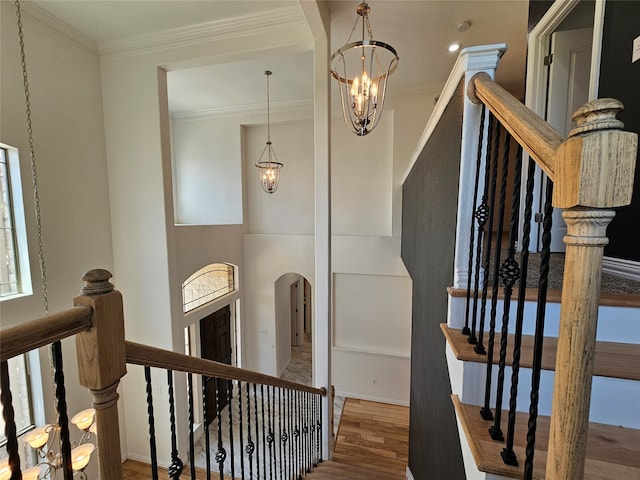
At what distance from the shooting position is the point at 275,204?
6383 mm

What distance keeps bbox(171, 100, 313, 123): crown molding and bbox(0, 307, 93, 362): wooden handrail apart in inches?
228

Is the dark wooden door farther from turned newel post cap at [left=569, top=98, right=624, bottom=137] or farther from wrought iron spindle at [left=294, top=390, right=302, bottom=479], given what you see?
turned newel post cap at [left=569, top=98, right=624, bottom=137]

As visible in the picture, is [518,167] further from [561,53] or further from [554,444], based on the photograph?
[561,53]

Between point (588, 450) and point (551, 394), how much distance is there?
19 cm

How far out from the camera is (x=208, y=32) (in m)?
3.27

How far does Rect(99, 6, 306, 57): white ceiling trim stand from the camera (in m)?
3.01

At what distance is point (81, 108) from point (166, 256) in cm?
226

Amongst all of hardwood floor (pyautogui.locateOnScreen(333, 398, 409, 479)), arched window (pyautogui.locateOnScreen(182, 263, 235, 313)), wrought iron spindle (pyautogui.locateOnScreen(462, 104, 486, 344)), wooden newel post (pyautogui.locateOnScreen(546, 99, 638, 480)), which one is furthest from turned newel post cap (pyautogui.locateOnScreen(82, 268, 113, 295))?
arched window (pyautogui.locateOnScreen(182, 263, 235, 313))

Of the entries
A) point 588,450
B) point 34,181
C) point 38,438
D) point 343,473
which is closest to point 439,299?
point 588,450

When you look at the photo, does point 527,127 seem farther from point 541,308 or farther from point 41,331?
point 41,331

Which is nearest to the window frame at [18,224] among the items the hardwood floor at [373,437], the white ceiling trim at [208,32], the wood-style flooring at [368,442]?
the white ceiling trim at [208,32]

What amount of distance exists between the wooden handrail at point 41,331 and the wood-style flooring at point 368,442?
3337 mm

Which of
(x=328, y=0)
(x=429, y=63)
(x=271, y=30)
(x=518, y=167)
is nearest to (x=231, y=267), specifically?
(x=271, y=30)

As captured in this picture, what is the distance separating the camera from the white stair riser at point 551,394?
94 centimetres
